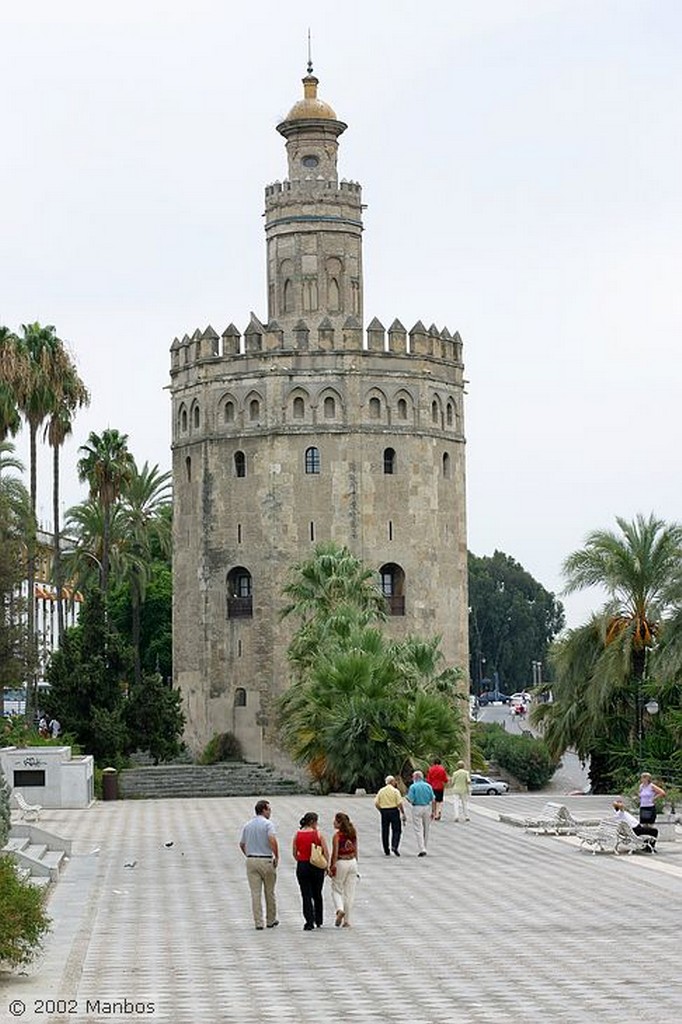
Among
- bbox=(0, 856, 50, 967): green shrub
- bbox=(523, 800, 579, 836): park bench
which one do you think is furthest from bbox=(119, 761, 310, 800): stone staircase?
bbox=(0, 856, 50, 967): green shrub

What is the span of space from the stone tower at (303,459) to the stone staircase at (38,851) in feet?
100

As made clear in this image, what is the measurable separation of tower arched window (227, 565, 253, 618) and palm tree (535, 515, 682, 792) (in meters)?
19.0

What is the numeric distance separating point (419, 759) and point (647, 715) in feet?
14.8

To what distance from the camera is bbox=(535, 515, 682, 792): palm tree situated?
3988 cm

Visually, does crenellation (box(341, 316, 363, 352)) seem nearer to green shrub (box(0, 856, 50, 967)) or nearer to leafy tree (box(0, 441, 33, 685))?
leafy tree (box(0, 441, 33, 685))

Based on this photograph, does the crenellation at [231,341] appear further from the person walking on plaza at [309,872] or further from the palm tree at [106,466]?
the person walking on plaza at [309,872]

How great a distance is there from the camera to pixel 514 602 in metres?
131

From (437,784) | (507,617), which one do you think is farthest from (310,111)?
(507,617)

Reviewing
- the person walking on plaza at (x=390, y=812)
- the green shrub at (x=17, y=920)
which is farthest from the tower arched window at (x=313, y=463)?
the green shrub at (x=17, y=920)

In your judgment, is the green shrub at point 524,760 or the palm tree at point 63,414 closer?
the palm tree at point 63,414

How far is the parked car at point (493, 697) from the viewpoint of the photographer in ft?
459

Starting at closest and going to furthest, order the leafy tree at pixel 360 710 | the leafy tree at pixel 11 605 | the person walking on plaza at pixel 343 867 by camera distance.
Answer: the person walking on plaza at pixel 343 867 → the leafy tree at pixel 360 710 → the leafy tree at pixel 11 605

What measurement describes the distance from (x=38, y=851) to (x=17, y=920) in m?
11.2

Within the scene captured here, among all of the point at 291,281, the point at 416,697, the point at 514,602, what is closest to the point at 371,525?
the point at 291,281
